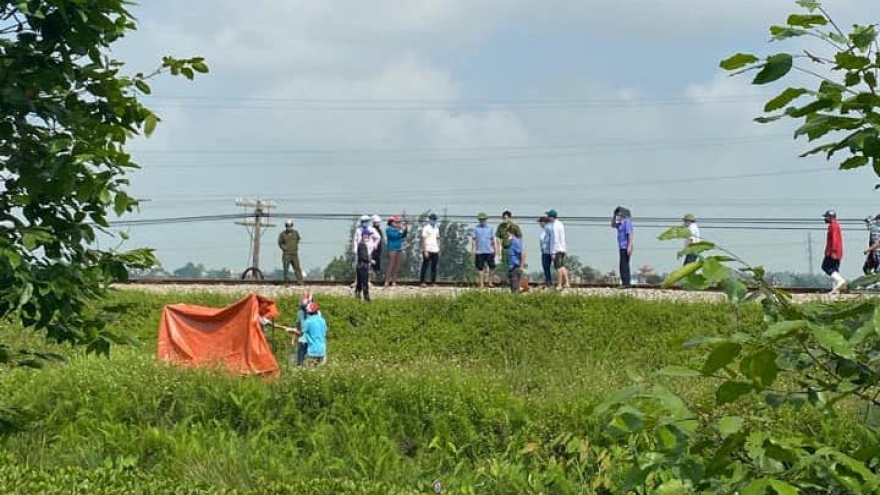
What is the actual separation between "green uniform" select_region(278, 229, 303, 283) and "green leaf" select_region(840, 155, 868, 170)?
93.7ft

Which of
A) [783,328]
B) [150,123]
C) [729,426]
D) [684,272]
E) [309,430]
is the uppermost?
[150,123]

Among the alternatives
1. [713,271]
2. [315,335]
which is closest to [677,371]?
[713,271]

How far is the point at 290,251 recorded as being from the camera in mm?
31219

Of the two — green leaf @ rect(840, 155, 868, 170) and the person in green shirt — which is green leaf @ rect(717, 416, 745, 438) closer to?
green leaf @ rect(840, 155, 868, 170)

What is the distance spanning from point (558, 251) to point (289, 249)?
27.1ft

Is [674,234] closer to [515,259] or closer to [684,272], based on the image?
[684,272]

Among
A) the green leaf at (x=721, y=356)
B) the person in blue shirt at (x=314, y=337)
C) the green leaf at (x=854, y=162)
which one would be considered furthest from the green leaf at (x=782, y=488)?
the person in blue shirt at (x=314, y=337)

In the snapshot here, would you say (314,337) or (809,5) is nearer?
(809,5)

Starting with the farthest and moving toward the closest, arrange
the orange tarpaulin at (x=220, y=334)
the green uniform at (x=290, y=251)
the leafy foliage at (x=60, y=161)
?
the green uniform at (x=290, y=251) → the orange tarpaulin at (x=220, y=334) → the leafy foliage at (x=60, y=161)

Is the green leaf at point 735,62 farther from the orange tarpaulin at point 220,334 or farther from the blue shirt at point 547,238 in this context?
the blue shirt at point 547,238

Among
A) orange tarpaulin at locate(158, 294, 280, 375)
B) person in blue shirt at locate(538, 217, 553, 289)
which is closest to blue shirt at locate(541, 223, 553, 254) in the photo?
person in blue shirt at locate(538, 217, 553, 289)

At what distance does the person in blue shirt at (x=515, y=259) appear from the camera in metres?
26.3

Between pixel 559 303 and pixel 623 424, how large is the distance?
21874mm

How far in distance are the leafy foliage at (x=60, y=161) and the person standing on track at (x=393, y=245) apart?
76.5ft
